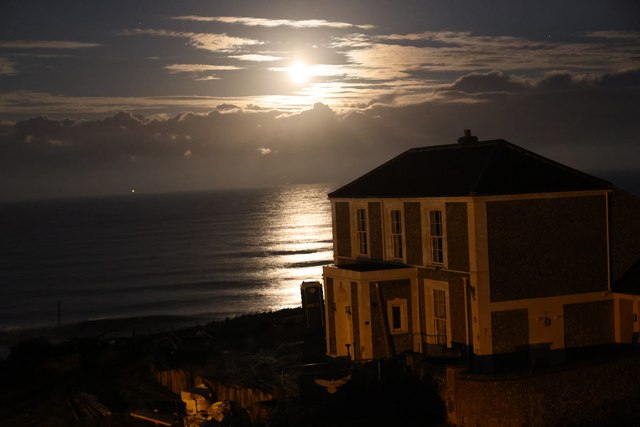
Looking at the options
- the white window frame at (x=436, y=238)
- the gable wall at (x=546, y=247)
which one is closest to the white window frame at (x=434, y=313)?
the white window frame at (x=436, y=238)

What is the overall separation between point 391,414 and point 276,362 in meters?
8.07

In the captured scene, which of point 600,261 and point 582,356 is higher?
point 600,261

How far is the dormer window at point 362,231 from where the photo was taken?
95.6ft

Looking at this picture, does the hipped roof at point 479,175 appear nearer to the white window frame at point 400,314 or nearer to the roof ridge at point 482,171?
the roof ridge at point 482,171

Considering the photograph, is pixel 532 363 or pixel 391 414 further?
pixel 532 363

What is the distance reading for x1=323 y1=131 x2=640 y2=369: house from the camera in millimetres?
24172

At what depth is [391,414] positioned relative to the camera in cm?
2216

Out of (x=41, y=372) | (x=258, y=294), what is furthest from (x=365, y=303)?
(x=258, y=294)

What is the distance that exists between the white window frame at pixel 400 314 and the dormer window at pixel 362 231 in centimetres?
304

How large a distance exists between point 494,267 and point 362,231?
6289 millimetres

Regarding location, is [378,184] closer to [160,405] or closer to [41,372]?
[160,405]

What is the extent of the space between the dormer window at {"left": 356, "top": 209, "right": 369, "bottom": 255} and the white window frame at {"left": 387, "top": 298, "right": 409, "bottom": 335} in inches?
120

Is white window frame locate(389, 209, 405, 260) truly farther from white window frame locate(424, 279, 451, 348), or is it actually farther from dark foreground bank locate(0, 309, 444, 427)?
dark foreground bank locate(0, 309, 444, 427)

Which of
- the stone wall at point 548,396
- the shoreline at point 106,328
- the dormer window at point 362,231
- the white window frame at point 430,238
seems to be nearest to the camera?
the stone wall at point 548,396
